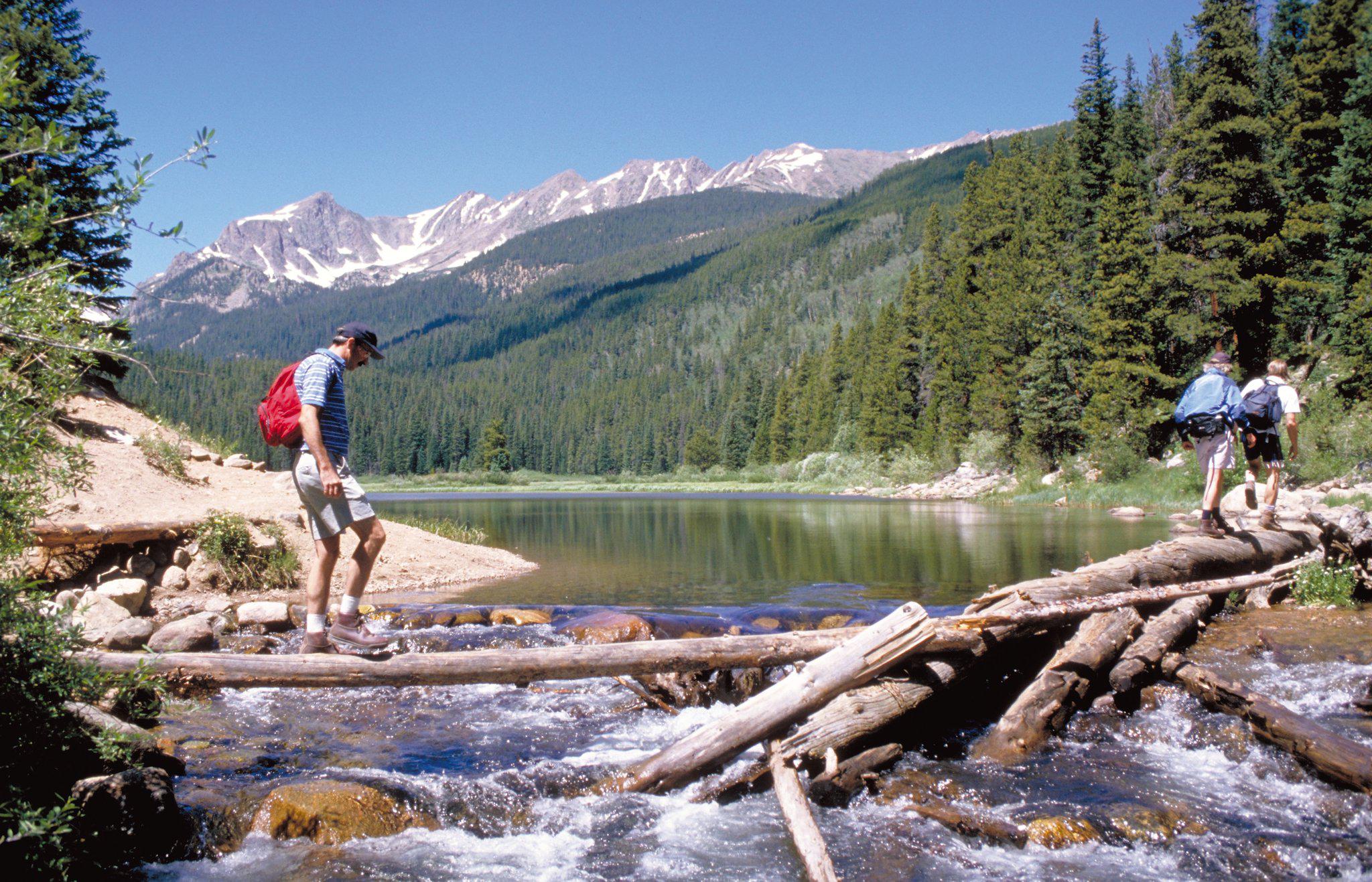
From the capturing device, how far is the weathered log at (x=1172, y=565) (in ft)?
24.9

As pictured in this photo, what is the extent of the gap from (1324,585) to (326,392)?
11.3 m

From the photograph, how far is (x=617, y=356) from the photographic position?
19512cm

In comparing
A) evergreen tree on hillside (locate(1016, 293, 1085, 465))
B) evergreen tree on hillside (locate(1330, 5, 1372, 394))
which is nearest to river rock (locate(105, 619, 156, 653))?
evergreen tree on hillside (locate(1330, 5, 1372, 394))

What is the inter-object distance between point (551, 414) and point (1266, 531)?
152 metres

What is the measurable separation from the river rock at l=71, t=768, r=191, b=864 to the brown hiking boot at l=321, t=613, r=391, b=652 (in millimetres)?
1539

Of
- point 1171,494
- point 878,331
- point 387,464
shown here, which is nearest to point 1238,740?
point 1171,494

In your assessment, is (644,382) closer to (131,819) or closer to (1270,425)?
(1270,425)

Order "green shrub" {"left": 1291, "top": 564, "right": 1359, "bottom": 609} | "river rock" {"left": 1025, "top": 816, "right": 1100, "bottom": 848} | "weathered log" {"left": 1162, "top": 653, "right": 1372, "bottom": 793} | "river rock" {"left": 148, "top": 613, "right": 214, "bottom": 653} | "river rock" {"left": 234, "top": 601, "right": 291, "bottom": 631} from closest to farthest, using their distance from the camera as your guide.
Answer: "river rock" {"left": 1025, "top": 816, "right": 1100, "bottom": 848}
"weathered log" {"left": 1162, "top": 653, "right": 1372, "bottom": 793}
"river rock" {"left": 148, "top": 613, "right": 214, "bottom": 653}
"green shrub" {"left": 1291, "top": 564, "right": 1359, "bottom": 609}
"river rock" {"left": 234, "top": 601, "right": 291, "bottom": 631}

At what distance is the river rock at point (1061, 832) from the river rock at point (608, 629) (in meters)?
5.36

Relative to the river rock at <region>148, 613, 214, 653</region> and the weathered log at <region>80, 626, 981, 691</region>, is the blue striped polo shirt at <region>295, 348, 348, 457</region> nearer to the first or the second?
the weathered log at <region>80, 626, 981, 691</region>

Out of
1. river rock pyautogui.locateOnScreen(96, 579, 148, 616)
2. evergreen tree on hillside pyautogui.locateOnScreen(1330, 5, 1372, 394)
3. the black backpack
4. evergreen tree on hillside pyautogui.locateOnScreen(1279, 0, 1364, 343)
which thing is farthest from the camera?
evergreen tree on hillside pyautogui.locateOnScreen(1279, 0, 1364, 343)

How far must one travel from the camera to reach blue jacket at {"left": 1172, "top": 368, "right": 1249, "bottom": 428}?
9766mm

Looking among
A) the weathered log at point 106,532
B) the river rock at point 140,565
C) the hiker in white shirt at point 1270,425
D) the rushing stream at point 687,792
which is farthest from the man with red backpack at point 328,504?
the hiker in white shirt at point 1270,425

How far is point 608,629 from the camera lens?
9.71 metres
